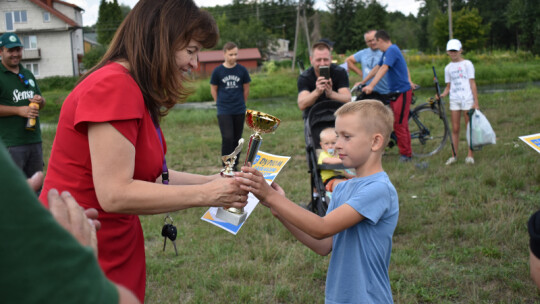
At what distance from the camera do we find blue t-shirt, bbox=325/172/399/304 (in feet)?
7.15

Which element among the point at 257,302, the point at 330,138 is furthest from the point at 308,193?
the point at 257,302

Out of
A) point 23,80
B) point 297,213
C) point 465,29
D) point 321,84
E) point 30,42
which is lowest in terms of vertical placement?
point 297,213

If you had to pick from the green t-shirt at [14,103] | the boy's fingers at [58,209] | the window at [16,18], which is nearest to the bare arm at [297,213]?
the boy's fingers at [58,209]

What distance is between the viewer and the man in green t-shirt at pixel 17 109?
17.6ft

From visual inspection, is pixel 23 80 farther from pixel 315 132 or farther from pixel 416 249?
pixel 416 249

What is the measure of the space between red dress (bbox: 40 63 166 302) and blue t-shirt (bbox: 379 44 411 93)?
256 inches

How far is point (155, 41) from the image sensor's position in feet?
6.58

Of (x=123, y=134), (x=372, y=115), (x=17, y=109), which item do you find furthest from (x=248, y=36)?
(x=123, y=134)

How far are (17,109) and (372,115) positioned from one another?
451cm

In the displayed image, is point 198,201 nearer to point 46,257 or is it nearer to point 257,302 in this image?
point 46,257

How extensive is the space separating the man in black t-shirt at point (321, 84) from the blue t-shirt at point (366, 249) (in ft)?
10.9

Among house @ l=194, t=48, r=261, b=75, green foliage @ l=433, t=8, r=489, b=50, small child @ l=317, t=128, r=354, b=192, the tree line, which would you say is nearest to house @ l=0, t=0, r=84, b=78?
the tree line

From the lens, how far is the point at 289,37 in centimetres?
7975

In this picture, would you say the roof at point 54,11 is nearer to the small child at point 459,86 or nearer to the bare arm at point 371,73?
the bare arm at point 371,73
